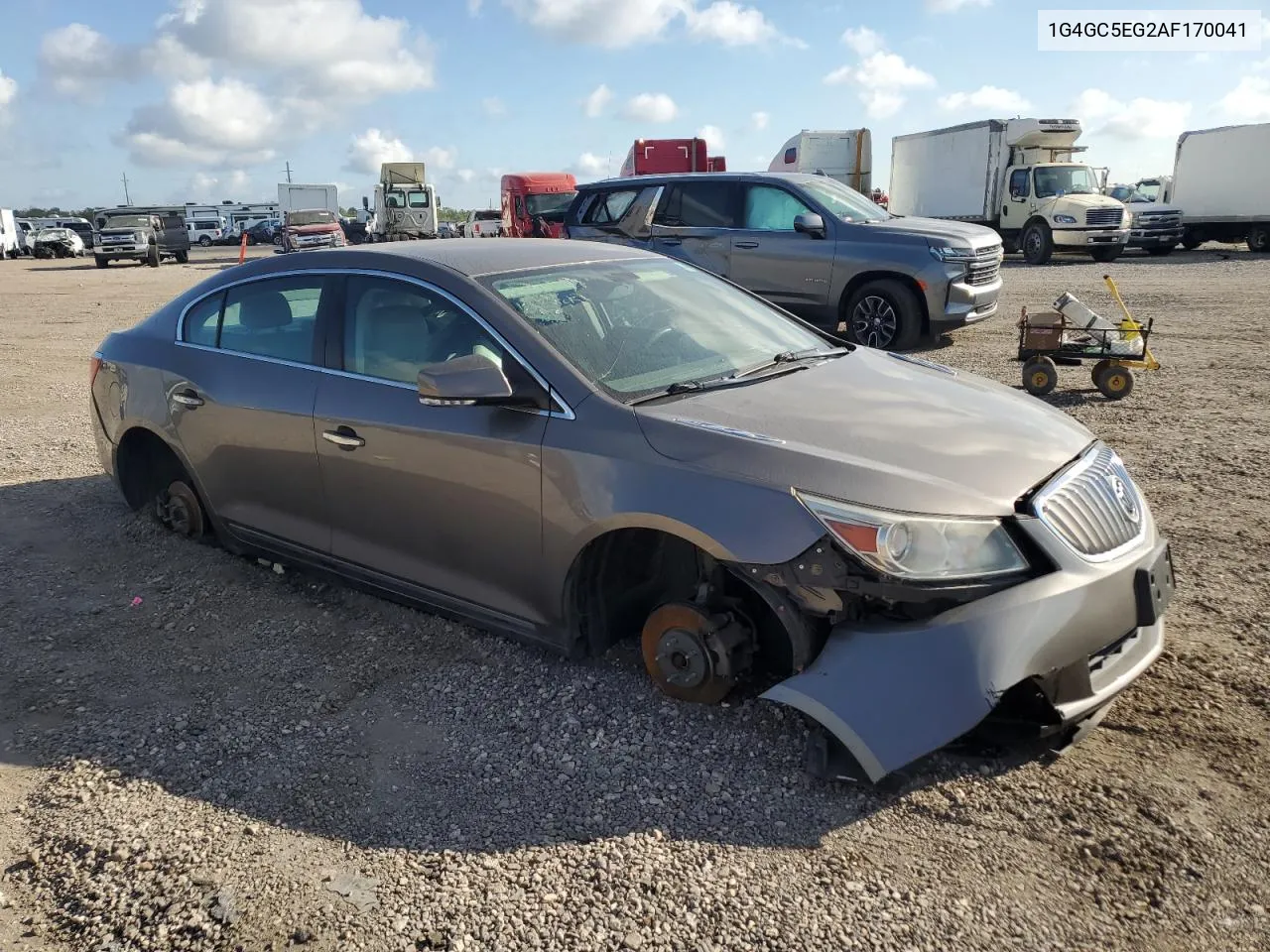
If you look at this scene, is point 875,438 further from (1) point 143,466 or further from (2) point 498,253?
(1) point 143,466

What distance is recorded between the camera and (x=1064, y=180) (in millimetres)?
23297

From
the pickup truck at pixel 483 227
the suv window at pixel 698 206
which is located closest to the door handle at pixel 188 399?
the suv window at pixel 698 206

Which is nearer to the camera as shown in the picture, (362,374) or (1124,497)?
(1124,497)

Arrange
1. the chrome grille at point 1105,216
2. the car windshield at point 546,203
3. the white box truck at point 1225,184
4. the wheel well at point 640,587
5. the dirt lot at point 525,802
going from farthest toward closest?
1. the car windshield at point 546,203
2. the white box truck at point 1225,184
3. the chrome grille at point 1105,216
4. the wheel well at point 640,587
5. the dirt lot at point 525,802

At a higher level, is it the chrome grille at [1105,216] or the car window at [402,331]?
the chrome grille at [1105,216]

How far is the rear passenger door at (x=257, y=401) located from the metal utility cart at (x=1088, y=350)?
626 centimetres

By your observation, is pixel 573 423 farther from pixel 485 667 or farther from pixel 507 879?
pixel 507 879

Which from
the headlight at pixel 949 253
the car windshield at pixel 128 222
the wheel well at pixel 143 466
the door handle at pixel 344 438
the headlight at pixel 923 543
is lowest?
the wheel well at pixel 143 466

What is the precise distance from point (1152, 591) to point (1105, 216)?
22500 millimetres

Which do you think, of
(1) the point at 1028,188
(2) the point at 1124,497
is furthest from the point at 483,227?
(2) the point at 1124,497

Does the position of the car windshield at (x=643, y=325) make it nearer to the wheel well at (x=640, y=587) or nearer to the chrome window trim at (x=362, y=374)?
the chrome window trim at (x=362, y=374)

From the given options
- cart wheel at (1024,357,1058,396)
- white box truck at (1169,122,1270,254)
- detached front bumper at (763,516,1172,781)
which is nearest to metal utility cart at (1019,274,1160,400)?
cart wheel at (1024,357,1058,396)

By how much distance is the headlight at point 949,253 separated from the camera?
32.0ft

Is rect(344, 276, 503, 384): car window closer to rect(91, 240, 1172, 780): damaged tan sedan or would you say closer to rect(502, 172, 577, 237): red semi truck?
rect(91, 240, 1172, 780): damaged tan sedan
